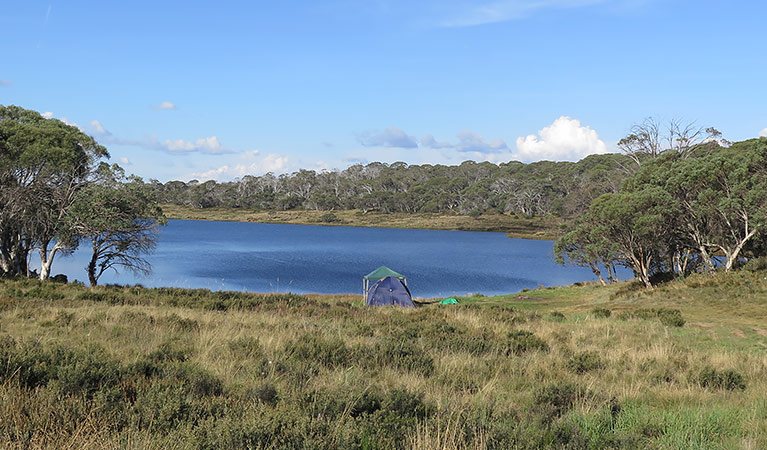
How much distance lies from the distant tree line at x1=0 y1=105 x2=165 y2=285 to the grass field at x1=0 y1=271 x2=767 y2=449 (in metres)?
15.4

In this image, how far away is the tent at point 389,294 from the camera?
3173 centimetres

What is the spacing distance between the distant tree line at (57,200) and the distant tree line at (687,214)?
25757mm

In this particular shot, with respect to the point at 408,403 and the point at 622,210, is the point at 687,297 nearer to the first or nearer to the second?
the point at 622,210

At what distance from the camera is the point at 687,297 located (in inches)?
1044

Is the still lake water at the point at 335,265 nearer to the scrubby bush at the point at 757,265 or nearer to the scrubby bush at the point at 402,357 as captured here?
the scrubby bush at the point at 757,265

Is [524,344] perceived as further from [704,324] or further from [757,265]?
[757,265]


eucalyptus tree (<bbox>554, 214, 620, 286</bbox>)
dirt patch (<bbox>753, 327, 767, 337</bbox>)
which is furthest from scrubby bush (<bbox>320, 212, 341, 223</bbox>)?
dirt patch (<bbox>753, 327, 767, 337</bbox>)

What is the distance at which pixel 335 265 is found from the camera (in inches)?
2490

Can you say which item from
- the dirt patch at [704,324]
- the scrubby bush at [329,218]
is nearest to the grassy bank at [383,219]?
the scrubby bush at [329,218]

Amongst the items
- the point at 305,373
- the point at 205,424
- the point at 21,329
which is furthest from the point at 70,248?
the point at 205,424

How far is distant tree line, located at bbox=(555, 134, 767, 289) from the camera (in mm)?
27047

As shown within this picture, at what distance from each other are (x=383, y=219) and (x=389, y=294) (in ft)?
394

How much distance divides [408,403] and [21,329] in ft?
29.5

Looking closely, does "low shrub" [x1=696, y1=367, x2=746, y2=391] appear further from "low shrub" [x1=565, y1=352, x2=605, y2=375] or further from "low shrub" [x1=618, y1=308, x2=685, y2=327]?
"low shrub" [x1=618, y1=308, x2=685, y2=327]
